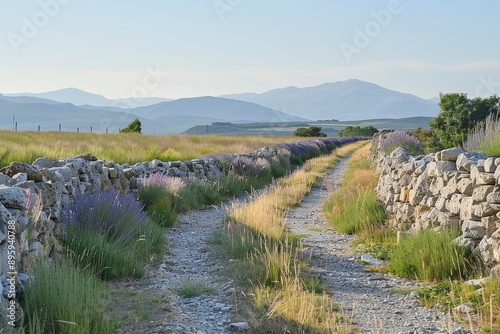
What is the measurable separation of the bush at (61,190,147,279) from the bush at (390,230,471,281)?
3271 millimetres

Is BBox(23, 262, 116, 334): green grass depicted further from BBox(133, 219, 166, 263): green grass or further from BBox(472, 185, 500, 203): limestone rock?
BBox(472, 185, 500, 203): limestone rock

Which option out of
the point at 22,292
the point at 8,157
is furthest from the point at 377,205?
the point at 8,157

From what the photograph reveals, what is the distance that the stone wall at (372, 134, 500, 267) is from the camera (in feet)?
20.7

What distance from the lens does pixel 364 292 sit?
6.10 metres

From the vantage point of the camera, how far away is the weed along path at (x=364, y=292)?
16.3ft

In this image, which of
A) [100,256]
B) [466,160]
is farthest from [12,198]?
[466,160]

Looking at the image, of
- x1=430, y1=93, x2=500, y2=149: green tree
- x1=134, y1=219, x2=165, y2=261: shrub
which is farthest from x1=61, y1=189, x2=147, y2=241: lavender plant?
x1=430, y1=93, x2=500, y2=149: green tree

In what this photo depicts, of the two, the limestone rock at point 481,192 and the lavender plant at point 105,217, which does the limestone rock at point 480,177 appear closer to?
the limestone rock at point 481,192

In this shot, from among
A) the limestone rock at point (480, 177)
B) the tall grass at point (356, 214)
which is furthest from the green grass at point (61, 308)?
the tall grass at point (356, 214)

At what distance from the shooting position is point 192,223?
35.5ft

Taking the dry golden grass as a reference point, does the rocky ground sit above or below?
below

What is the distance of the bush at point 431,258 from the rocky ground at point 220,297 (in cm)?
23

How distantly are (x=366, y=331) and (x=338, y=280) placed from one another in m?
1.80

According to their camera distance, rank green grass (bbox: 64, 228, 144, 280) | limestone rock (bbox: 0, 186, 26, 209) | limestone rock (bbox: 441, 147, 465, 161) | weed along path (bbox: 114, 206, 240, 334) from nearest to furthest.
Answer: limestone rock (bbox: 0, 186, 26, 209)
weed along path (bbox: 114, 206, 240, 334)
green grass (bbox: 64, 228, 144, 280)
limestone rock (bbox: 441, 147, 465, 161)
